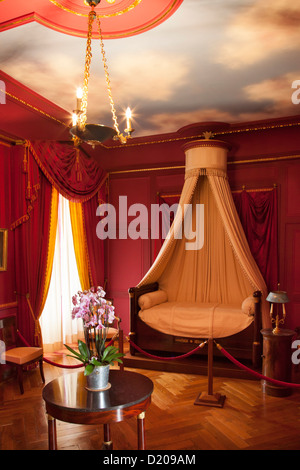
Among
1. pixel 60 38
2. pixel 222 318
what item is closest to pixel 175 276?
pixel 222 318

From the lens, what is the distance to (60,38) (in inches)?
124

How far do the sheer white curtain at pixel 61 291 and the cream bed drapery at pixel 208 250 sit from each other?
1.12 m

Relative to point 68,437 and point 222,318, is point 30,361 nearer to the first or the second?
point 68,437

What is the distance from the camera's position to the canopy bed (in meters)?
4.41

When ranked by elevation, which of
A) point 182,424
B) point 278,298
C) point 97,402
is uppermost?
point 278,298

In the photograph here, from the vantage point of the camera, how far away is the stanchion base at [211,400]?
350 cm

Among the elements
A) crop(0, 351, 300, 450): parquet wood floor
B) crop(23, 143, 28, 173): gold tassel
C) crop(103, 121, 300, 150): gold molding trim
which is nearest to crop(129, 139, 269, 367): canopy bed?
crop(103, 121, 300, 150): gold molding trim

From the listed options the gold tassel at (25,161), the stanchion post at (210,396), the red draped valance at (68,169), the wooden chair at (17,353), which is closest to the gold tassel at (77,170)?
the red draped valance at (68,169)

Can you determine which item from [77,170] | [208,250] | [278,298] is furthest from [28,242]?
[278,298]

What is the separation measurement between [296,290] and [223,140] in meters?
2.35

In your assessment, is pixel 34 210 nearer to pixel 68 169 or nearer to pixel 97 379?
pixel 68 169

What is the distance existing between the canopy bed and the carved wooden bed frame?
0.04 ft

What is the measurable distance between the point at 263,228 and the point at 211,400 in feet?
8.28

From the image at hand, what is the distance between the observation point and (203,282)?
17.7 ft
